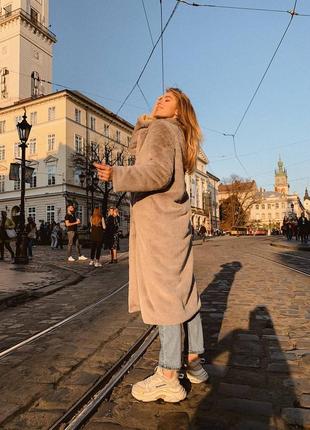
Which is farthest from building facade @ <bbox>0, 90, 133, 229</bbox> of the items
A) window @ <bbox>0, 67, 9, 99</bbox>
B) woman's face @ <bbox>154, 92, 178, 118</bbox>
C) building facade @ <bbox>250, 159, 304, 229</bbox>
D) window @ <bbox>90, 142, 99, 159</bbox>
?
building facade @ <bbox>250, 159, 304, 229</bbox>

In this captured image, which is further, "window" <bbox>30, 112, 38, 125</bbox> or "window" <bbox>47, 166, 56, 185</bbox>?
"window" <bbox>30, 112, 38, 125</bbox>

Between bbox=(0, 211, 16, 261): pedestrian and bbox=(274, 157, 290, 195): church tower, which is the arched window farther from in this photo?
bbox=(274, 157, 290, 195): church tower

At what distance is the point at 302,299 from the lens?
5.75 metres

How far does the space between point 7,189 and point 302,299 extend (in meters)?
49.1

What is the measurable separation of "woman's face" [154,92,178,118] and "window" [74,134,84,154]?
155 feet

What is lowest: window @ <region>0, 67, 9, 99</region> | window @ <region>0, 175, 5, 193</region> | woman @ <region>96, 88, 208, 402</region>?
woman @ <region>96, 88, 208, 402</region>

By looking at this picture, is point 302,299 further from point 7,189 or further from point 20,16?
point 20,16

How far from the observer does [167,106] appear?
2639 millimetres

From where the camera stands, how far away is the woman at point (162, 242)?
7.50 ft

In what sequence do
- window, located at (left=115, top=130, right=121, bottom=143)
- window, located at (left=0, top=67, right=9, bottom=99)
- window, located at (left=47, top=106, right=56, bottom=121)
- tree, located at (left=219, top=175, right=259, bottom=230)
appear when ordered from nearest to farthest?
window, located at (left=47, top=106, right=56, bottom=121)
window, located at (left=0, top=67, right=9, bottom=99)
window, located at (left=115, top=130, right=121, bottom=143)
tree, located at (left=219, top=175, right=259, bottom=230)

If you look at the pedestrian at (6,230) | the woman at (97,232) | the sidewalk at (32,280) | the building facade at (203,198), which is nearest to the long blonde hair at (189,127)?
the sidewalk at (32,280)

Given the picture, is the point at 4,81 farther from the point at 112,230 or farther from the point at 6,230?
the point at 112,230

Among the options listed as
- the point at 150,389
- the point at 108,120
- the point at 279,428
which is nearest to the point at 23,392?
the point at 150,389

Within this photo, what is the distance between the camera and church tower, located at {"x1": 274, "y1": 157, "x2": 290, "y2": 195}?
148500mm
